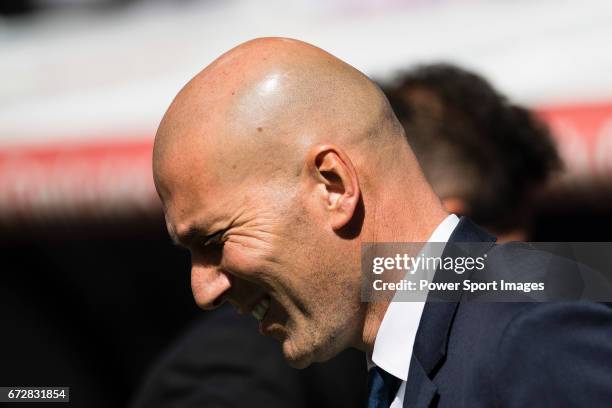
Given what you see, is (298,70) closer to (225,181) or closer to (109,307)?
(225,181)

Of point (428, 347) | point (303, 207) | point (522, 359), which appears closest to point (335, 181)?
point (303, 207)

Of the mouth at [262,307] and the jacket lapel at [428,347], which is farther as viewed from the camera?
the mouth at [262,307]

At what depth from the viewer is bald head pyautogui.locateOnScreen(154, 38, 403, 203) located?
1.61 meters

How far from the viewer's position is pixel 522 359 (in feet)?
4.41

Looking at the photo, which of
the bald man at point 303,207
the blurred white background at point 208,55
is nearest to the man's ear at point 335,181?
the bald man at point 303,207

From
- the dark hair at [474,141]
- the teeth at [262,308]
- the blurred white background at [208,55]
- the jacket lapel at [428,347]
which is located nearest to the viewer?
the jacket lapel at [428,347]

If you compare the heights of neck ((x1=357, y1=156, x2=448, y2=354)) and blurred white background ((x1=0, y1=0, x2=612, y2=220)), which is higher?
blurred white background ((x1=0, y1=0, x2=612, y2=220))

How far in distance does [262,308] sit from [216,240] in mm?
152

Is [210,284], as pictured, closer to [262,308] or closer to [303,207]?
[262,308]

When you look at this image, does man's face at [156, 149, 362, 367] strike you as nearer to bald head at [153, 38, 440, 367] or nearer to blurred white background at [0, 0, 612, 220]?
bald head at [153, 38, 440, 367]

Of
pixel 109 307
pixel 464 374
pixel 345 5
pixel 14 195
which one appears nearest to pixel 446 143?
pixel 464 374

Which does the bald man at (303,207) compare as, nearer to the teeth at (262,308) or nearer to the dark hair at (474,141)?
the teeth at (262,308)

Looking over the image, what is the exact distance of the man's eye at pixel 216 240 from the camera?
65.2 inches

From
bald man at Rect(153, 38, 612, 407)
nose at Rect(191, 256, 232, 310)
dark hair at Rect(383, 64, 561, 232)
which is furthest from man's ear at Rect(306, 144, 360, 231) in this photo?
dark hair at Rect(383, 64, 561, 232)
